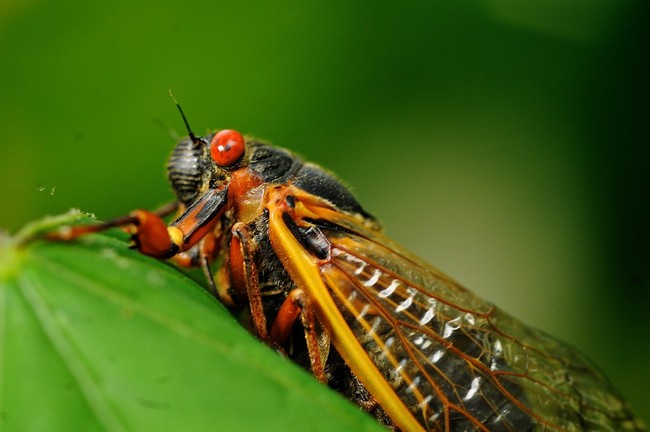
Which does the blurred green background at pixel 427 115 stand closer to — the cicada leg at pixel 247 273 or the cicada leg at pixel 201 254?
the cicada leg at pixel 201 254

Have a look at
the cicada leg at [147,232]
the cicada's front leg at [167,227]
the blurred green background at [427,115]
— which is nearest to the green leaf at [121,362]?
the cicada's front leg at [167,227]

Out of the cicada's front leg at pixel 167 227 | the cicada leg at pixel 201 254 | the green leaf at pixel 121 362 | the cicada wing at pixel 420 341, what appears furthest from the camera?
the cicada leg at pixel 201 254

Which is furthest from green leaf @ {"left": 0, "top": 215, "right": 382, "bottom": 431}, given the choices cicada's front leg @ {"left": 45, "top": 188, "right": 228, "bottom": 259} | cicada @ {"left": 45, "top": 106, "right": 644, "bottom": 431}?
cicada @ {"left": 45, "top": 106, "right": 644, "bottom": 431}

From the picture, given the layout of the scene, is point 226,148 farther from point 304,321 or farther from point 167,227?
point 304,321

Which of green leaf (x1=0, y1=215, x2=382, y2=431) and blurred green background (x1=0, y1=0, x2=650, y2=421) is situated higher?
blurred green background (x1=0, y1=0, x2=650, y2=421)

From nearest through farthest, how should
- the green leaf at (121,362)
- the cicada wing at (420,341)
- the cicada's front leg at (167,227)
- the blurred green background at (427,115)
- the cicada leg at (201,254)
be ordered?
1. the green leaf at (121,362)
2. the cicada's front leg at (167,227)
3. the cicada wing at (420,341)
4. the cicada leg at (201,254)
5. the blurred green background at (427,115)

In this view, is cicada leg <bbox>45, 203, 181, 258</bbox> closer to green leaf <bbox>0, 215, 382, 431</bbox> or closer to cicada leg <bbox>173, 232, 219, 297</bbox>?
green leaf <bbox>0, 215, 382, 431</bbox>

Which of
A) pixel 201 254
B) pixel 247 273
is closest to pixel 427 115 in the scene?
pixel 201 254
